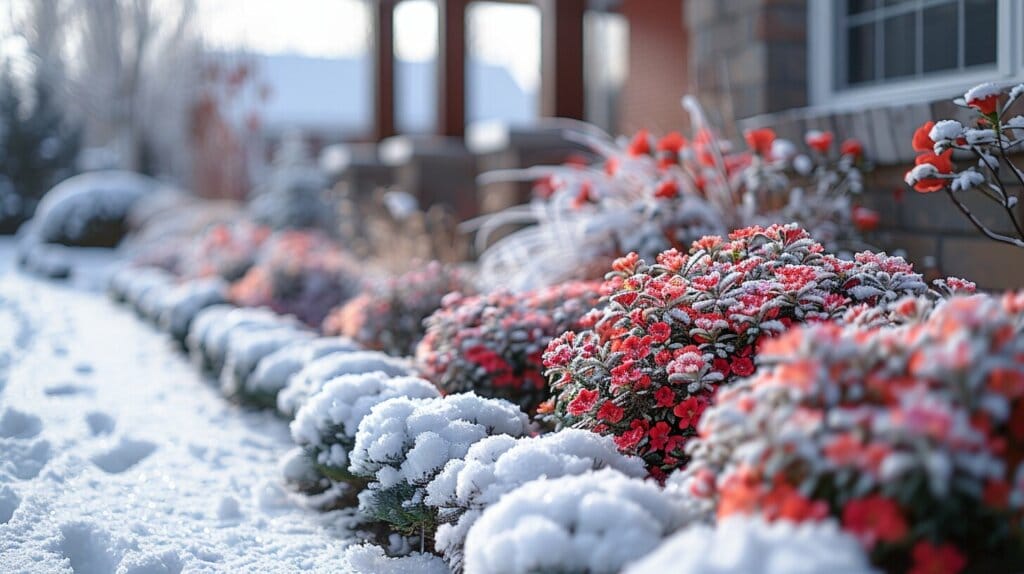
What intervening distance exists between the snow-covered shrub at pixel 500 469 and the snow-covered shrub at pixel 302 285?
4058 mm

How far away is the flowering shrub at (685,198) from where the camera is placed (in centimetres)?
395

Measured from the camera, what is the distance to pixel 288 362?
4215 millimetres

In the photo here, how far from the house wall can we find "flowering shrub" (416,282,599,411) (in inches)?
53.6

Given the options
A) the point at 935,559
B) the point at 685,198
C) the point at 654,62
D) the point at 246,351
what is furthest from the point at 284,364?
the point at 654,62

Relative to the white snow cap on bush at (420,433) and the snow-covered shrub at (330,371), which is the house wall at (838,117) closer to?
the white snow cap on bush at (420,433)

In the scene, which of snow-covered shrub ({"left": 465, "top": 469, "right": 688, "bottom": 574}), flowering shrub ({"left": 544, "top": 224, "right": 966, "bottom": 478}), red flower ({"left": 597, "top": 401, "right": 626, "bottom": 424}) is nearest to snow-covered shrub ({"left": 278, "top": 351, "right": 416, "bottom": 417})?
flowering shrub ({"left": 544, "top": 224, "right": 966, "bottom": 478})

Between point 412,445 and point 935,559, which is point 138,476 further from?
point 935,559

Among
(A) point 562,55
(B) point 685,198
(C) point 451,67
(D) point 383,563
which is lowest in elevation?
(D) point 383,563

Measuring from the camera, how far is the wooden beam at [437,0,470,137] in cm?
897

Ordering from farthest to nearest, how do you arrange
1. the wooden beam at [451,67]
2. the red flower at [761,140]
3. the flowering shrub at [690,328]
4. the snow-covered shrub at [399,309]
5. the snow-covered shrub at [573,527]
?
the wooden beam at [451,67] < the snow-covered shrub at [399,309] < the red flower at [761,140] < the flowering shrub at [690,328] < the snow-covered shrub at [573,527]

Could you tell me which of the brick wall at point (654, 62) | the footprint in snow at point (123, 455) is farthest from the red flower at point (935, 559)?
the brick wall at point (654, 62)

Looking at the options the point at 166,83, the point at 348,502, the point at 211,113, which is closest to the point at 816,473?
the point at 348,502

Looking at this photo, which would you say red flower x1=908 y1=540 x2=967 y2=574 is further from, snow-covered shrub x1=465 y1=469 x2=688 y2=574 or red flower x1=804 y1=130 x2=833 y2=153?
red flower x1=804 y1=130 x2=833 y2=153

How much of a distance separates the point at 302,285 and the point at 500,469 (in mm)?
4647
